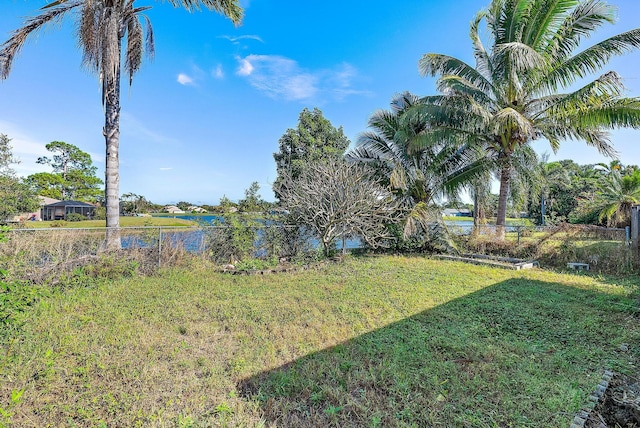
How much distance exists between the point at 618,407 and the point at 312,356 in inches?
105

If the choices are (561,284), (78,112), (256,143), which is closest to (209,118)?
(256,143)

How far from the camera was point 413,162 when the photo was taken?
10492 mm

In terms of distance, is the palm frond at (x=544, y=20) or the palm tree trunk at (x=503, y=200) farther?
the palm tree trunk at (x=503, y=200)

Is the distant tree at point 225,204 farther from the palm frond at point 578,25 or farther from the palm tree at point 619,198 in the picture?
the palm tree at point 619,198

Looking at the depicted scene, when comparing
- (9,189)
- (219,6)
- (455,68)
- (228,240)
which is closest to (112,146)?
(228,240)

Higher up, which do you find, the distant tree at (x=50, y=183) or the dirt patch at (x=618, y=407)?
the distant tree at (x=50, y=183)


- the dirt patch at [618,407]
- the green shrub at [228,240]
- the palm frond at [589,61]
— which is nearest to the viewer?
the dirt patch at [618,407]

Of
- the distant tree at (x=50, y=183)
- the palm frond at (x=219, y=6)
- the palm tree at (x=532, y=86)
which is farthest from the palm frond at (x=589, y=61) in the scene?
the distant tree at (x=50, y=183)

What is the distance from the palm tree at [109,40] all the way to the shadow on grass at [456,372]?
5780 mm

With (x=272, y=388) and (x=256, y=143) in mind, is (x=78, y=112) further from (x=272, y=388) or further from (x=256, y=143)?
(x=272, y=388)

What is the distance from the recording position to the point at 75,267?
5.70m

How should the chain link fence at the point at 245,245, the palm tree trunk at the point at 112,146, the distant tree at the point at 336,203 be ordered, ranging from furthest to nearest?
the distant tree at the point at 336,203, the palm tree trunk at the point at 112,146, the chain link fence at the point at 245,245

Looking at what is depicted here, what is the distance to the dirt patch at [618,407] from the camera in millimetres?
2145

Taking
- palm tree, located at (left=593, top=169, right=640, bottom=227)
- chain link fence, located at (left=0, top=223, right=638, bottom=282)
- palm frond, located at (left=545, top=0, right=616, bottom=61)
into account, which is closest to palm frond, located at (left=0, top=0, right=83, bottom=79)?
chain link fence, located at (left=0, top=223, right=638, bottom=282)
